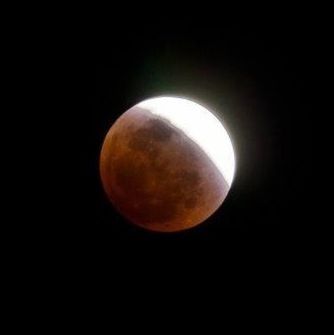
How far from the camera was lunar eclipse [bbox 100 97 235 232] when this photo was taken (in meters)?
6.68

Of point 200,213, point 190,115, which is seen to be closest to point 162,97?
point 190,115

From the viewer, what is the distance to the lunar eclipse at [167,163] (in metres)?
6.68

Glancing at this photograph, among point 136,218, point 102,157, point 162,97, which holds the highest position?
point 162,97

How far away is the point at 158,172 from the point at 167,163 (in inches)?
6.2

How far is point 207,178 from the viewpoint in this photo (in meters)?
6.81

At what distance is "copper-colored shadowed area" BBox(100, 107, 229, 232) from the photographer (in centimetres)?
668

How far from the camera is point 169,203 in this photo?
6754mm

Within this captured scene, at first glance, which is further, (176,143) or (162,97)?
(162,97)

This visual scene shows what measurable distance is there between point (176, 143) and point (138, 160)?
1.68 ft

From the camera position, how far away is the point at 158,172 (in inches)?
262

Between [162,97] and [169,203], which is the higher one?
[162,97]

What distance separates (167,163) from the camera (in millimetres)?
6688

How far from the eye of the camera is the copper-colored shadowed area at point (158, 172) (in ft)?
21.9

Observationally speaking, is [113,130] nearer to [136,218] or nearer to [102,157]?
[102,157]
